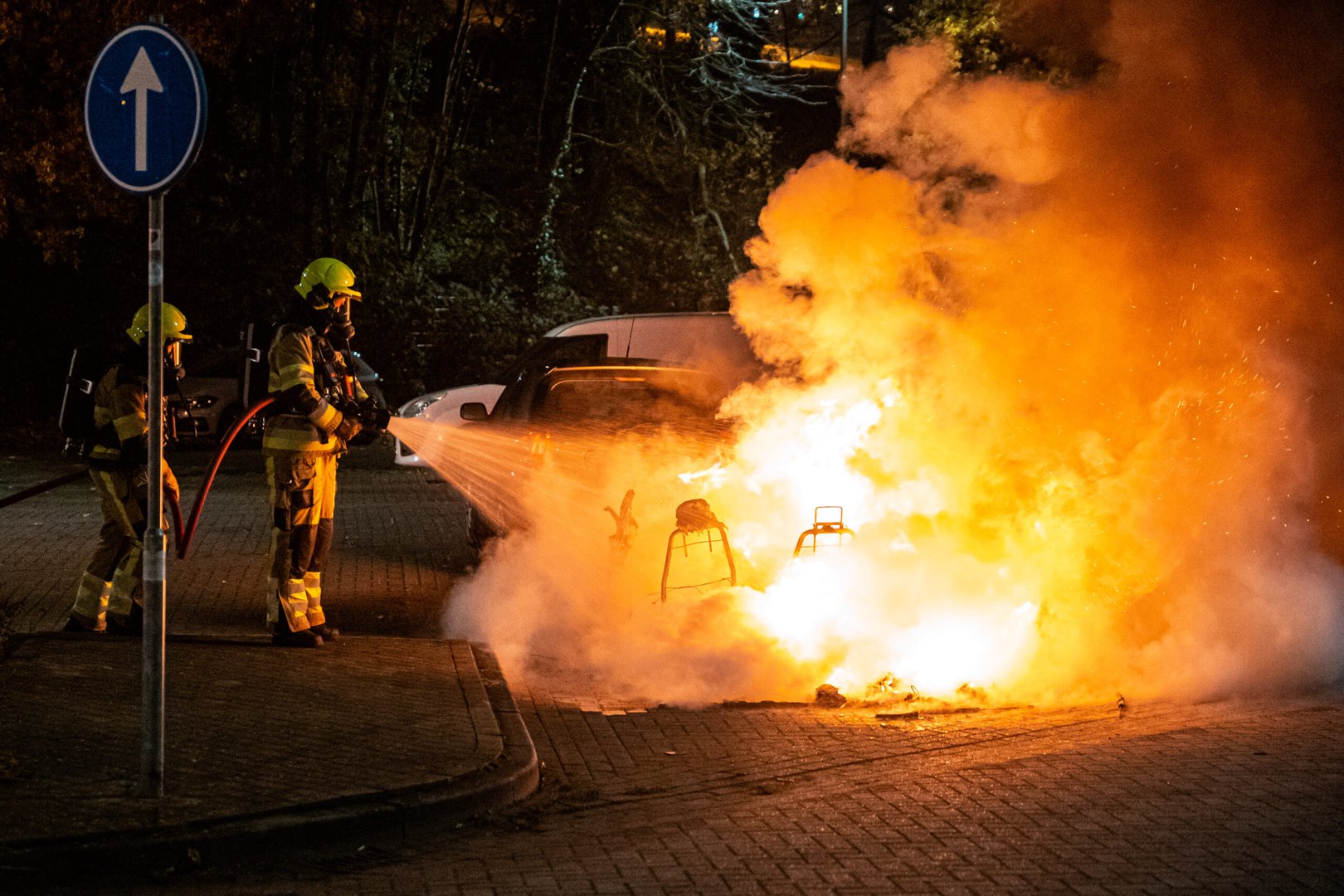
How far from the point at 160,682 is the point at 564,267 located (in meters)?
25.4

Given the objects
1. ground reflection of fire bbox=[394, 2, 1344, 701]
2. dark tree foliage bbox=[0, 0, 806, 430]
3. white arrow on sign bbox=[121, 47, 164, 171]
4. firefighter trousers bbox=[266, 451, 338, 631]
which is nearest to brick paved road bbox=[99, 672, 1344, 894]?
ground reflection of fire bbox=[394, 2, 1344, 701]

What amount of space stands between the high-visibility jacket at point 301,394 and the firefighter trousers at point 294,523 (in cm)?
8

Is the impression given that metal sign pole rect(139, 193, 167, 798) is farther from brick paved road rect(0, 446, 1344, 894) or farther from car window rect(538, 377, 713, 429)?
car window rect(538, 377, 713, 429)

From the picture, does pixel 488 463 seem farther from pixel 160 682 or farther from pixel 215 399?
pixel 215 399

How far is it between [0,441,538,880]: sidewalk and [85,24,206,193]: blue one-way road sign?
7.54 ft

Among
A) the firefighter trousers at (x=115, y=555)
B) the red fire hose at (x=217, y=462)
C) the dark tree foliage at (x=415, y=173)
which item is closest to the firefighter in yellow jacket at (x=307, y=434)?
the red fire hose at (x=217, y=462)

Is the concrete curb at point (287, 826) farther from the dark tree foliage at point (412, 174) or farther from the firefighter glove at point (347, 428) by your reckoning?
the dark tree foliage at point (412, 174)

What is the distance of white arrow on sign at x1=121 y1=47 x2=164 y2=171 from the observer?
557 cm

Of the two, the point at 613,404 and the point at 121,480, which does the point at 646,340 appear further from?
the point at 121,480

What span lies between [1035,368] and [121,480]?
5352mm

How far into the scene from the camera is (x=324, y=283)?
838 centimetres

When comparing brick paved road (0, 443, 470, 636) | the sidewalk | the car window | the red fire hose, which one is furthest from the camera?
the car window

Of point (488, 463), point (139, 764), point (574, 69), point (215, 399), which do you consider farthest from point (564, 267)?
point (139, 764)

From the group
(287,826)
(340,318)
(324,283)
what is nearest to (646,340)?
(340,318)
